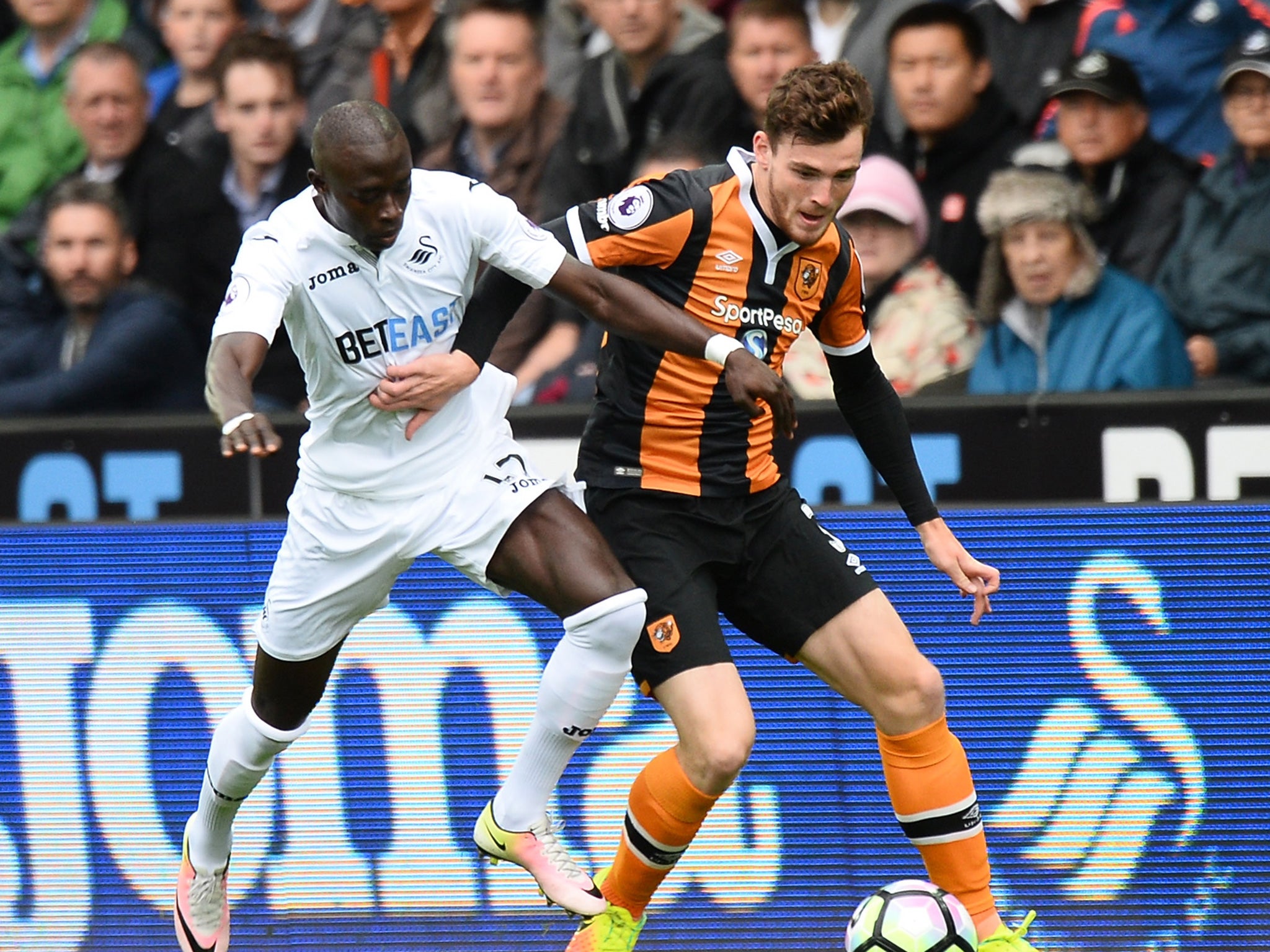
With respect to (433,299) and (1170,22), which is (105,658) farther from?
(1170,22)

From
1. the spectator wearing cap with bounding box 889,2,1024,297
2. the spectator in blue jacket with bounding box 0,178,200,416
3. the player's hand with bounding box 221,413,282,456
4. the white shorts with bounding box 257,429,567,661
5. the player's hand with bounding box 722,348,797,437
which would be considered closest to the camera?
the player's hand with bounding box 221,413,282,456

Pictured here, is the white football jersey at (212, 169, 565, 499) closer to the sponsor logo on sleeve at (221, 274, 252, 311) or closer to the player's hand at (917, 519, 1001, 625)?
the sponsor logo on sleeve at (221, 274, 252, 311)

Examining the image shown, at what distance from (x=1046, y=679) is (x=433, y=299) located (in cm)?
221

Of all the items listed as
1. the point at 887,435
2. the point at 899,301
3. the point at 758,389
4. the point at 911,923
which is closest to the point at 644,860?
the point at 911,923

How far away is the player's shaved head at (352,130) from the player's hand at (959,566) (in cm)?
184

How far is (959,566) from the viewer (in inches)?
206

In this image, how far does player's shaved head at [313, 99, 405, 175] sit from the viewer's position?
4.52 meters

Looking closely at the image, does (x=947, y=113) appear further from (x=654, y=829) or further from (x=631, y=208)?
(x=654, y=829)

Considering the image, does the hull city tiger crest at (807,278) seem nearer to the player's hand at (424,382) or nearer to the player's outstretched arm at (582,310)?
the player's outstretched arm at (582,310)

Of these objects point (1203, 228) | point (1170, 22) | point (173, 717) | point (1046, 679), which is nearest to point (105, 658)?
point (173, 717)

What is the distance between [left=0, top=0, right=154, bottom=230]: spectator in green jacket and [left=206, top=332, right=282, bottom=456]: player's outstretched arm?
4287 millimetres

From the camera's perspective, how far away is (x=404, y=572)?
6156mm

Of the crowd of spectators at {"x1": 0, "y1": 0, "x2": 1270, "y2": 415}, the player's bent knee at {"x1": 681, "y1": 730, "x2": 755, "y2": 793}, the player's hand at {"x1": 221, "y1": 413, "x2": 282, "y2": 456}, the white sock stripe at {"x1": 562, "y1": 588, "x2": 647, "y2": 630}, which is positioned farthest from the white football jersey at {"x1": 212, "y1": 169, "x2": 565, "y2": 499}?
the crowd of spectators at {"x1": 0, "y1": 0, "x2": 1270, "y2": 415}

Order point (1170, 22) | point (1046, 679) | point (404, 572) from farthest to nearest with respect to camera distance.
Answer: point (1170, 22)
point (404, 572)
point (1046, 679)
